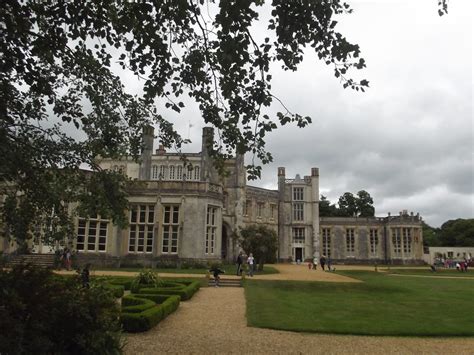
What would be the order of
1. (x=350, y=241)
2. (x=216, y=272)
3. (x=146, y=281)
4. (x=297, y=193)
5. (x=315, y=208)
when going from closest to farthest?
(x=146, y=281) → (x=216, y=272) → (x=315, y=208) → (x=297, y=193) → (x=350, y=241)

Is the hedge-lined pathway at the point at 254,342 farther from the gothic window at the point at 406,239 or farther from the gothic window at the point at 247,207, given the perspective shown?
the gothic window at the point at 406,239

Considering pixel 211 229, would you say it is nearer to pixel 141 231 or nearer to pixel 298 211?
pixel 141 231

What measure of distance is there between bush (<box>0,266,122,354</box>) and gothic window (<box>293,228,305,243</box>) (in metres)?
50.0

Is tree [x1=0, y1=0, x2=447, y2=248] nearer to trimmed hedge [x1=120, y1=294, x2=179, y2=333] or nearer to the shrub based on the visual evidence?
trimmed hedge [x1=120, y1=294, x2=179, y2=333]

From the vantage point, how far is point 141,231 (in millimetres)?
31844

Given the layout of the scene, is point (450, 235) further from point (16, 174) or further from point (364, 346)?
point (16, 174)

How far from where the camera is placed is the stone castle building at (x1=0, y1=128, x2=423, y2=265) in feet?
102

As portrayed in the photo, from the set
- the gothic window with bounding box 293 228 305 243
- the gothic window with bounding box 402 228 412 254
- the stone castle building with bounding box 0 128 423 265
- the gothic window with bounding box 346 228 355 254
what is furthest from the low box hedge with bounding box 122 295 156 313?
the gothic window with bounding box 402 228 412 254

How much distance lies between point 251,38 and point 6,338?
534 cm

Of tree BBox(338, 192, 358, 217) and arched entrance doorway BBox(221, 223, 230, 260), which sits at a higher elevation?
tree BBox(338, 192, 358, 217)

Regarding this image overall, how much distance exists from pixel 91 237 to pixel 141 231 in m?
3.60

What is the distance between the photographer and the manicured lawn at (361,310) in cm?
1077

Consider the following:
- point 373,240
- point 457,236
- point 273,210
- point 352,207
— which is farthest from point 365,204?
point 273,210

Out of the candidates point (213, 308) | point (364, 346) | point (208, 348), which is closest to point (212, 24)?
point (208, 348)
